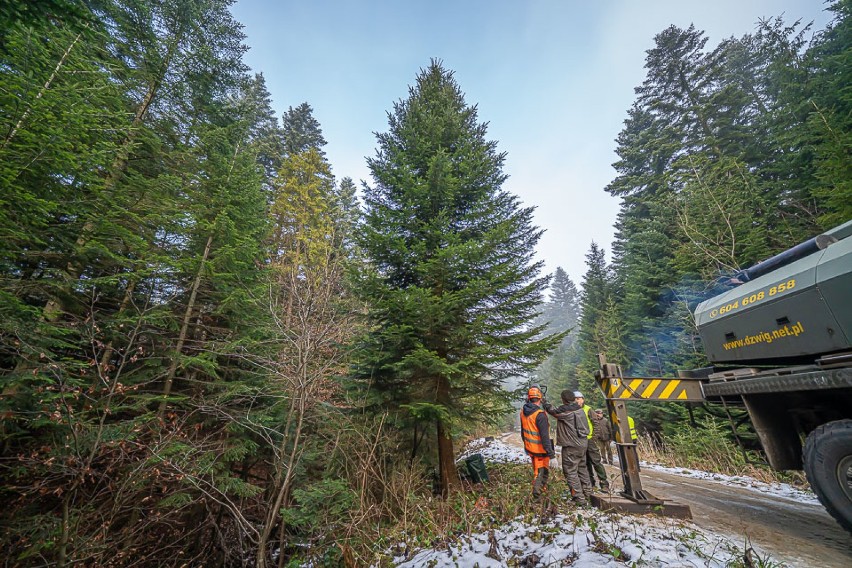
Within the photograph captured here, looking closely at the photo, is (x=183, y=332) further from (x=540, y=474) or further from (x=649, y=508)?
(x=649, y=508)

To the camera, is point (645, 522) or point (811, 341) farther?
point (645, 522)

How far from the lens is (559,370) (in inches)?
1460

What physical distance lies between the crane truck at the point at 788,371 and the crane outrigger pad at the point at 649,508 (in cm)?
7

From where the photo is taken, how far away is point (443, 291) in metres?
7.21

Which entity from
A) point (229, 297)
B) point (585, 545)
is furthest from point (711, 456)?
point (229, 297)

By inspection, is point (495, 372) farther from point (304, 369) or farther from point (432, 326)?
point (304, 369)

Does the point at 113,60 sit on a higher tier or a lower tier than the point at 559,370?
higher

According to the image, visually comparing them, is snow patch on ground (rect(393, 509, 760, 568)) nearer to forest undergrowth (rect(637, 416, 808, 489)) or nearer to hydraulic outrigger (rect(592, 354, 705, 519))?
hydraulic outrigger (rect(592, 354, 705, 519))

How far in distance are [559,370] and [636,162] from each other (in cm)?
2507

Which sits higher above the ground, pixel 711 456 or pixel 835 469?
pixel 835 469

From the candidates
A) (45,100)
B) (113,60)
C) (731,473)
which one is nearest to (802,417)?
(731,473)

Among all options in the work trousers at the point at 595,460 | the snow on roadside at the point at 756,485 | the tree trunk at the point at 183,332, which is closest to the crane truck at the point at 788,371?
the work trousers at the point at 595,460

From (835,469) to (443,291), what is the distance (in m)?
5.88

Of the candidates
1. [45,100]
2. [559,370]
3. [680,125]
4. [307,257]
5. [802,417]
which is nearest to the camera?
[45,100]
